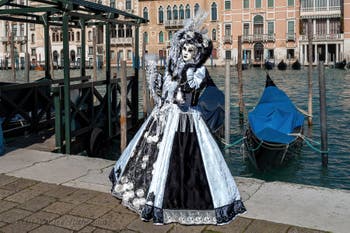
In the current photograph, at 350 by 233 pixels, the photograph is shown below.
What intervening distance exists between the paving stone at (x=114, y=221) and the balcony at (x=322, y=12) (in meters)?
35.9

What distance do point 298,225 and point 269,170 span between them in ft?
13.4

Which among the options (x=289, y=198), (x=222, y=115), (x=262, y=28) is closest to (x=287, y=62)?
(x=262, y=28)

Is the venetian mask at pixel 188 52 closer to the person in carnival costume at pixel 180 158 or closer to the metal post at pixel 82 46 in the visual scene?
the person in carnival costume at pixel 180 158

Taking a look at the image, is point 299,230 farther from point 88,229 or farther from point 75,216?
point 75,216

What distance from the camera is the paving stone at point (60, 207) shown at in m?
3.02

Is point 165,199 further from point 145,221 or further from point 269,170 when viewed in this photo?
point 269,170

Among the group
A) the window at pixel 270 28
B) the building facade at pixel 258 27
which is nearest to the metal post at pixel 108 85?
the building facade at pixel 258 27

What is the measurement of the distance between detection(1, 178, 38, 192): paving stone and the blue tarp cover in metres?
3.74

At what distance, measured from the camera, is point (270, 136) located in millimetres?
6629

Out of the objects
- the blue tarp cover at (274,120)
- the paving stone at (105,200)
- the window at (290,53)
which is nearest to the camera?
the paving stone at (105,200)

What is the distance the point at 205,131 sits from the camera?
299 cm

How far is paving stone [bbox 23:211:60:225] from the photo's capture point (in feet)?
9.38

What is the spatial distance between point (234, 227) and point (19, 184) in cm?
177

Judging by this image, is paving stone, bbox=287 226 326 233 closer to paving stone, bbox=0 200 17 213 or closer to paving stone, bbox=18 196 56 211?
paving stone, bbox=18 196 56 211
